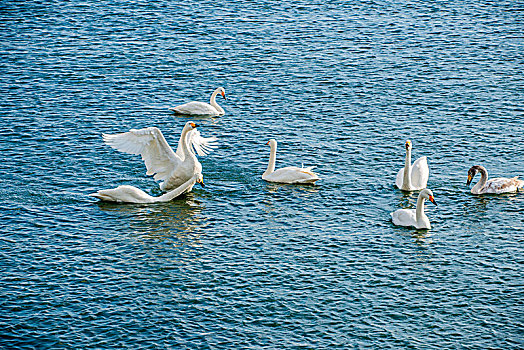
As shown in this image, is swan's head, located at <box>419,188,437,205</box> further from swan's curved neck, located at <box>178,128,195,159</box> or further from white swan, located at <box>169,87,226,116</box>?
white swan, located at <box>169,87,226,116</box>

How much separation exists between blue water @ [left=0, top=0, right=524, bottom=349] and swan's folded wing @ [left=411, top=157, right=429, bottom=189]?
597 millimetres

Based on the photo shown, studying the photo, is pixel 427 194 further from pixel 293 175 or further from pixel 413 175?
pixel 293 175

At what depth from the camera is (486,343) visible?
18.2 m

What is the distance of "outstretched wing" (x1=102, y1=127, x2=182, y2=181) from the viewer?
2633 centimetres

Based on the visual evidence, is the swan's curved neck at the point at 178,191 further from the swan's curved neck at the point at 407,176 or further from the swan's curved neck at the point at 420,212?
the swan's curved neck at the point at 420,212

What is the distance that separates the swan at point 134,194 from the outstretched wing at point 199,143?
1.86m

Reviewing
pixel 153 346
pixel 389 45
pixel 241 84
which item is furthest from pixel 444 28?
pixel 153 346

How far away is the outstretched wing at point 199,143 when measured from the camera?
90.2ft

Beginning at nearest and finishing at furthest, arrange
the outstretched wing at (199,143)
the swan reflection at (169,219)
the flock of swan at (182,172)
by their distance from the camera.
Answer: the swan reflection at (169,219) < the flock of swan at (182,172) < the outstretched wing at (199,143)

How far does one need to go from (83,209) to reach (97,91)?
36.7 feet

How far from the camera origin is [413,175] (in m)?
26.0

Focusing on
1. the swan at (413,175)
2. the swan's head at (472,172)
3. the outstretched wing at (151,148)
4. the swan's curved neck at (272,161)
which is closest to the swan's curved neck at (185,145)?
the outstretched wing at (151,148)

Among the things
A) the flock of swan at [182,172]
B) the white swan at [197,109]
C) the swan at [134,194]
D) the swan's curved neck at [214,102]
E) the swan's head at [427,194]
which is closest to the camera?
the swan's head at [427,194]

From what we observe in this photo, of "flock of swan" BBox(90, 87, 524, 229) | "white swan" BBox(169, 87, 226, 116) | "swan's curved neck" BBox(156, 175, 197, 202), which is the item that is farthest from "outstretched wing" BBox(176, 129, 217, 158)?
"white swan" BBox(169, 87, 226, 116)
